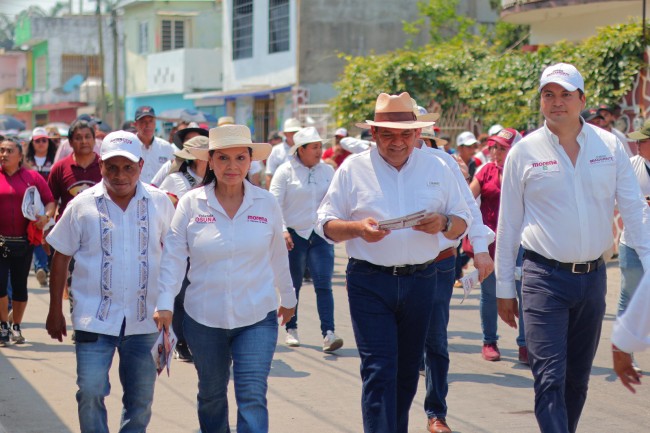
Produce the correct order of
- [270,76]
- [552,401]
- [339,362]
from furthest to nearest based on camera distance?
[270,76] < [339,362] < [552,401]

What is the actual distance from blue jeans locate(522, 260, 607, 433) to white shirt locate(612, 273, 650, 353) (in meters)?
1.40

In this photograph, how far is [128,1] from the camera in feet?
154

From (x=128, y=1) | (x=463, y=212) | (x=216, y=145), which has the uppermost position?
(x=128, y=1)

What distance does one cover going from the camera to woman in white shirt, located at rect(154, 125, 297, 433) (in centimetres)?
564

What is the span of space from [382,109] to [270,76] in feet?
93.7

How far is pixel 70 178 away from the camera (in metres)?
9.92

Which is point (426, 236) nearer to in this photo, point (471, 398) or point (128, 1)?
point (471, 398)

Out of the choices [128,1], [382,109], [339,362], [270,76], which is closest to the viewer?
[382,109]

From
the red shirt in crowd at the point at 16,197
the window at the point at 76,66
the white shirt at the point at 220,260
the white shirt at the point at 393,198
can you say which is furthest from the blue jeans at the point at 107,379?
the window at the point at 76,66

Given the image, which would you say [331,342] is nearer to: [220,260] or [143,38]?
[220,260]

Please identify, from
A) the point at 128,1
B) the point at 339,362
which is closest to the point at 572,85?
the point at 339,362

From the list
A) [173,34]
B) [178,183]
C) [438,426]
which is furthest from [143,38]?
[438,426]

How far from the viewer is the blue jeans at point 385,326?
590cm

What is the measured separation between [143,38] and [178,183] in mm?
39633
